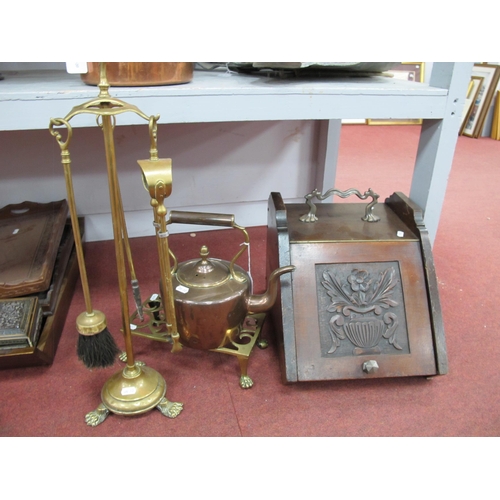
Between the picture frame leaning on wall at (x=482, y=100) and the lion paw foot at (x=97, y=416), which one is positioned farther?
the picture frame leaning on wall at (x=482, y=100)

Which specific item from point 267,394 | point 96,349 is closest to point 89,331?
point 96,349

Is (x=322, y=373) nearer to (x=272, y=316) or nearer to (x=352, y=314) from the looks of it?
(x=352, y=314)

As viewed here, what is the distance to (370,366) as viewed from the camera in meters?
0.92

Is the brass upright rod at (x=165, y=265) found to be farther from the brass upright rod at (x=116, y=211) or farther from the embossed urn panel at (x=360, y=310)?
the embossed urn panel at (x=360, y=310)

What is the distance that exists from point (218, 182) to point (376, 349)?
1.02 meters

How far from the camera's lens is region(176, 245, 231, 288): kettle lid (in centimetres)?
90

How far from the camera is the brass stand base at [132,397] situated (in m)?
0.86

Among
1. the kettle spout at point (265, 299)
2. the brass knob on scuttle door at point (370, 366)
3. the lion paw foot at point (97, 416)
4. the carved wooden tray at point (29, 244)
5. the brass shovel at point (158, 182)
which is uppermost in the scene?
the brass shovel at point (158, 182)

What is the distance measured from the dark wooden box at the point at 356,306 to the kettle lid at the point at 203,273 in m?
0.13

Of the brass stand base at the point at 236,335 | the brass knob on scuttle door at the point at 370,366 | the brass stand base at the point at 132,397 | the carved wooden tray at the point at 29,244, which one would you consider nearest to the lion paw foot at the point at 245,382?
the brass stand base at the point at 236,335

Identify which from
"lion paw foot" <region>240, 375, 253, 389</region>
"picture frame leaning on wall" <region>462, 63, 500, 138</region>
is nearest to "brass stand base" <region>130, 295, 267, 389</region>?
"lion paw foot" <region>240, 375, 253, 389</region>

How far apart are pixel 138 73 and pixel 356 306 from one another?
664 mm

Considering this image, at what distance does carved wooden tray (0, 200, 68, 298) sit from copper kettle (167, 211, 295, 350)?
1.35ft

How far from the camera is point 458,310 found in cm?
126
